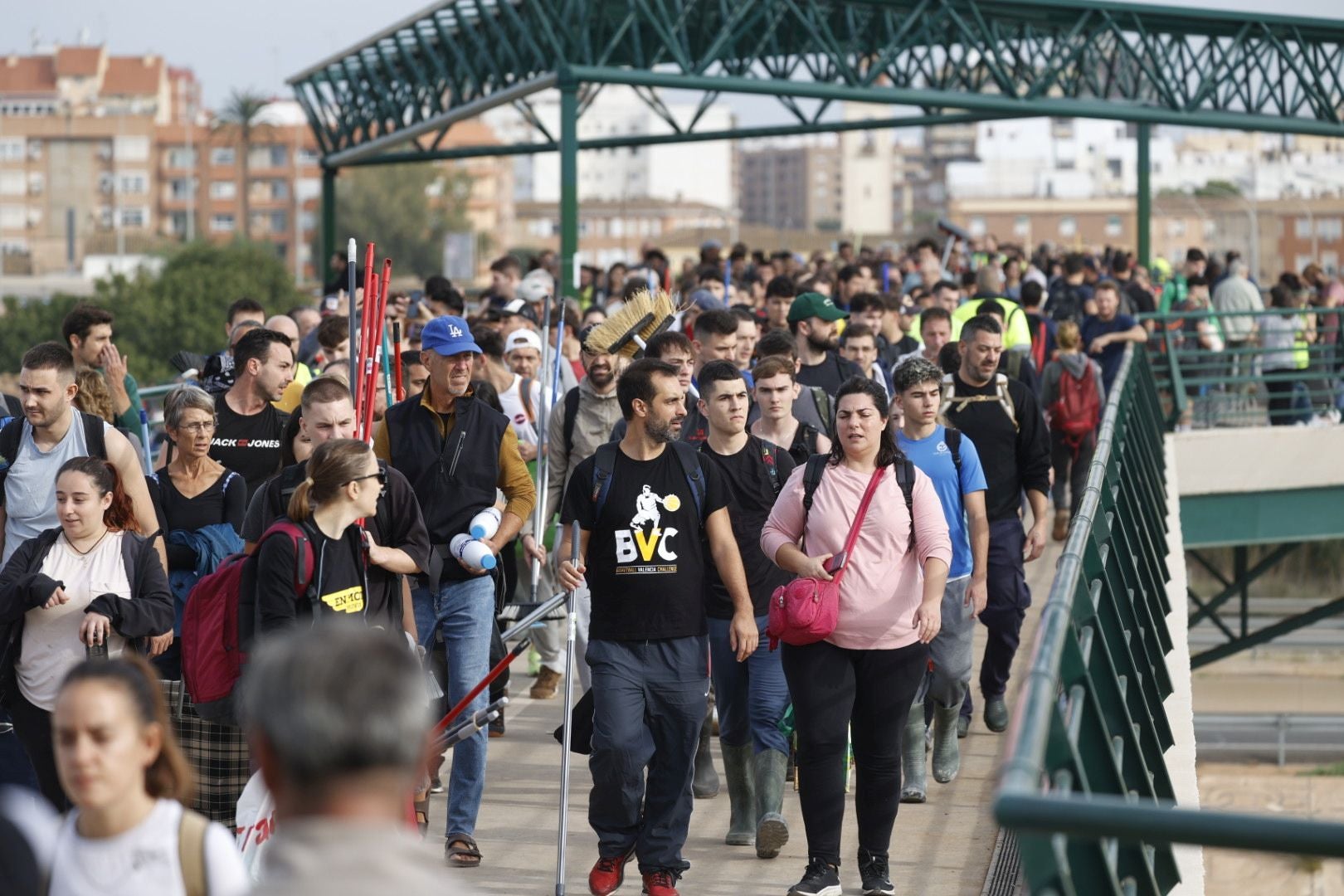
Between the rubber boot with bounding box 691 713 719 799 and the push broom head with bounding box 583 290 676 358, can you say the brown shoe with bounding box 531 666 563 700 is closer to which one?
the rubber boot with bounding box 691 713 719 799

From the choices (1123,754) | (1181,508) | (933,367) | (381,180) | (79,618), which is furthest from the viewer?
(381,180)

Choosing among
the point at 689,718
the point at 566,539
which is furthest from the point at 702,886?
the point at 566,539

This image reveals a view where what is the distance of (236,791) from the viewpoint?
22.4 ft

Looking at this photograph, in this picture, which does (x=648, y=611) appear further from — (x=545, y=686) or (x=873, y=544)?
(x=545, y=686)

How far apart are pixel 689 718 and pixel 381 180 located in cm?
13630

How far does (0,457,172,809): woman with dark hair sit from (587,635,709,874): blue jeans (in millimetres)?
1564

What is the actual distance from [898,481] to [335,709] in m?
4.94

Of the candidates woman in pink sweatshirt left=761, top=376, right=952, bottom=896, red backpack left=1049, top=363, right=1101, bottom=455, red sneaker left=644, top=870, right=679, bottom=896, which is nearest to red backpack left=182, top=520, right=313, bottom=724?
red sneaker left=644, top=870, right=679, bottom=896

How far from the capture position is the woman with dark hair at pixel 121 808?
3598 mm

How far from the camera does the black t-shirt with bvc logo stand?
7246mm

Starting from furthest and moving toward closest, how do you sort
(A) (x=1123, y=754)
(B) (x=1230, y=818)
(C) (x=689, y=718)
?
1. (C) (x=689, y=718)
2. (A) (x=1123, y=754)
3. (B) (x=1230, y=818)

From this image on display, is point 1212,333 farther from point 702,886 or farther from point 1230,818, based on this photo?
point 1230,818

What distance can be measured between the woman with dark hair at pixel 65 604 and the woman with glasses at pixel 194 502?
72cm

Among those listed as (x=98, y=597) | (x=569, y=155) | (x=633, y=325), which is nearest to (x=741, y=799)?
(x=633, y=325)
